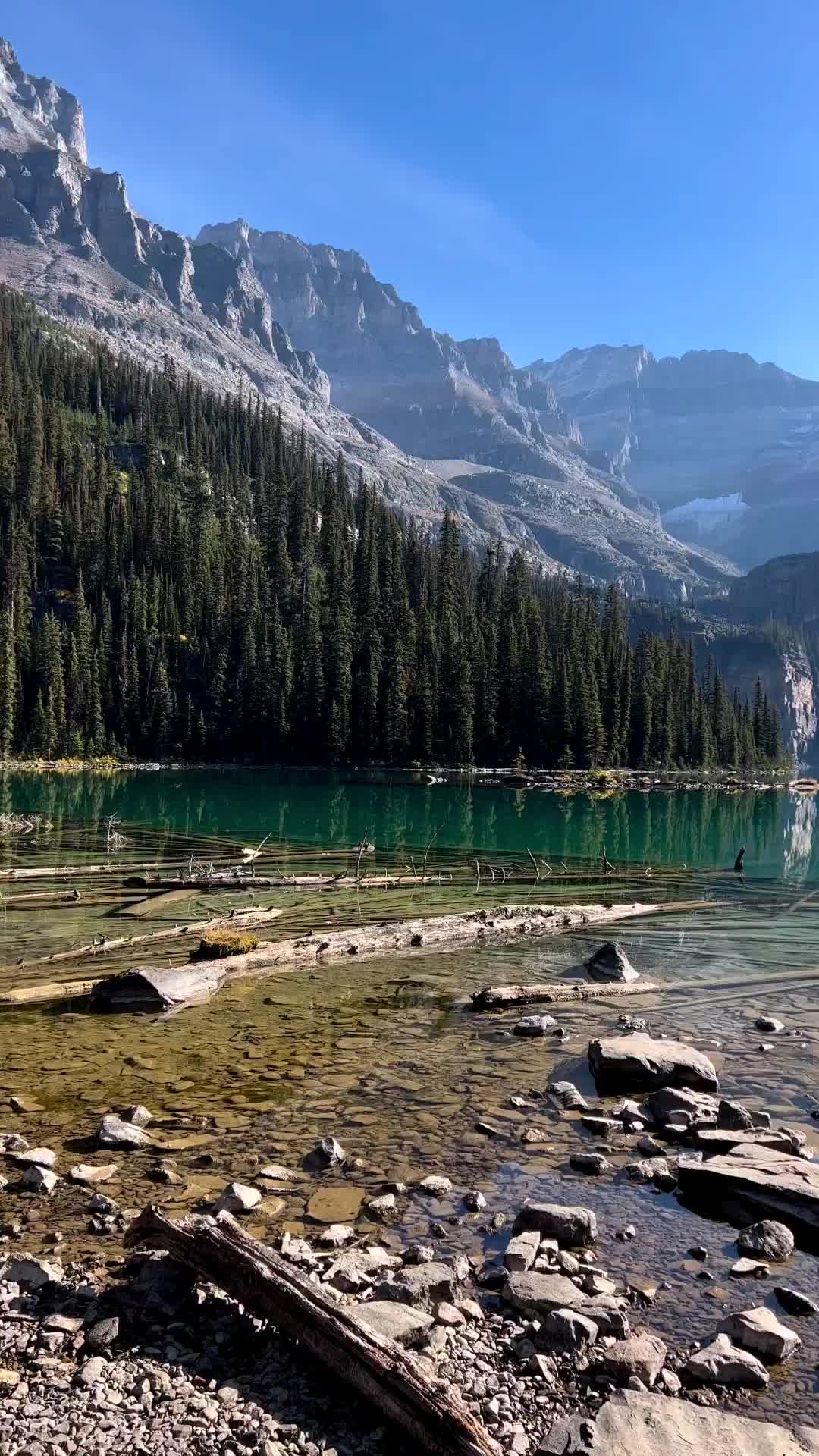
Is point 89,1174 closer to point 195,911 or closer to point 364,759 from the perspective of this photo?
point 195,911

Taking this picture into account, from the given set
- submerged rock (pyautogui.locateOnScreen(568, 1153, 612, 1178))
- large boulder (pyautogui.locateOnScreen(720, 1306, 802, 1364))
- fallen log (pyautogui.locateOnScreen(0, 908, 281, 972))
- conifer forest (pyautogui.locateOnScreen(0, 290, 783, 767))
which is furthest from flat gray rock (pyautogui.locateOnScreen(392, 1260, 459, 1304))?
conifer forest (pyautogui.locateOnScreen(0, 290, 783, 767))

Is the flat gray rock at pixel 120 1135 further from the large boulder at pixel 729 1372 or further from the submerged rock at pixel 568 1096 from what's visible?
the large boulder at pixel 729 1372

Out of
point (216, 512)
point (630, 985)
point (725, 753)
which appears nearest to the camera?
point (630, 985)

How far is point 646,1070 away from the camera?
45.5ft

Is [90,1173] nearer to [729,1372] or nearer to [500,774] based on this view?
[729,1372]

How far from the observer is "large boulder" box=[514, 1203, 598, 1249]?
29.7ft

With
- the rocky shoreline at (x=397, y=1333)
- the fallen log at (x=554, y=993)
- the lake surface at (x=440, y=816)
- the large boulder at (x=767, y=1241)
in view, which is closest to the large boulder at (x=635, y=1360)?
the rocky shoreline at (x=397, y=1333)

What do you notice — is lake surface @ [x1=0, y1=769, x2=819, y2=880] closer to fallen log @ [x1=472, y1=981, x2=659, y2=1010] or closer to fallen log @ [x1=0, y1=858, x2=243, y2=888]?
fallen log @ [x1=0, y1=858, x2=243, y2=888]

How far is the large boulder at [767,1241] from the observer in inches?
356

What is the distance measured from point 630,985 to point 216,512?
188814mm

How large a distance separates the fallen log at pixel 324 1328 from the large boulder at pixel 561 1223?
2.86 metres

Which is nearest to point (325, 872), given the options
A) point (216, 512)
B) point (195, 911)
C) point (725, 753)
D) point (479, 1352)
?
point (195, 911)

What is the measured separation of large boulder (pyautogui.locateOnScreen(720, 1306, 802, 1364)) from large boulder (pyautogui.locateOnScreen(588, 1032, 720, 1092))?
608 centimetres

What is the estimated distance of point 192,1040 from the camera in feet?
50.8
